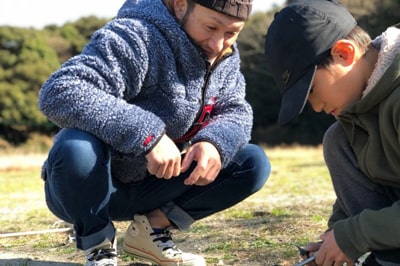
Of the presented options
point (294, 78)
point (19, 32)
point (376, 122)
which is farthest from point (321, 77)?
point (19, 32)

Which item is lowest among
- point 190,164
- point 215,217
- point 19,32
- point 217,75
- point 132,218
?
point 19,32

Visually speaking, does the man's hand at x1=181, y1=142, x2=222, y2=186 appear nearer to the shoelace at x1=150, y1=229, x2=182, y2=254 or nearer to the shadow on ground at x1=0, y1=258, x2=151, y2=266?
the shoelace at x1=150, y1=229, x2=182, y2=254

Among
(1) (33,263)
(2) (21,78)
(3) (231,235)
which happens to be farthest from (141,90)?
(2) (21,78)

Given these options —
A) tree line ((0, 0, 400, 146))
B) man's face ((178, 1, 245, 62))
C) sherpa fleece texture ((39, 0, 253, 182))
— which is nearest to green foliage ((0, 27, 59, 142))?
tree line ((0, 0, 400, 146))

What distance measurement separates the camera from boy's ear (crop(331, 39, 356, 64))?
1797mm

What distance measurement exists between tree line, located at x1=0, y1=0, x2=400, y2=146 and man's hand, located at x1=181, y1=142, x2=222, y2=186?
66.3 feet

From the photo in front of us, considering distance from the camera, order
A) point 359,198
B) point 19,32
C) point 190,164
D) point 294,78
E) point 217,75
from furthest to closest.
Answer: point 19,32 < point 217,75 < point 190,164 < point 359,198 < point 294,78

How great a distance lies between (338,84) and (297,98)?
14cm

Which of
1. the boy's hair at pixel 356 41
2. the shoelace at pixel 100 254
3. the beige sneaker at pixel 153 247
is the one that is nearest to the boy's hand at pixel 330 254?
the boy's hair at pixel 356 41

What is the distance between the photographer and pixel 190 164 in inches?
88.6

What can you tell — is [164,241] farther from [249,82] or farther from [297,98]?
[249,82]

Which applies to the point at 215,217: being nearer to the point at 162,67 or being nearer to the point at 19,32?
the point at 162,67

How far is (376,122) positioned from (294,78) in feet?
0.95

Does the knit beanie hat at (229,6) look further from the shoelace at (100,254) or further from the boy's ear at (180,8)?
the shoelace at (100,254)
